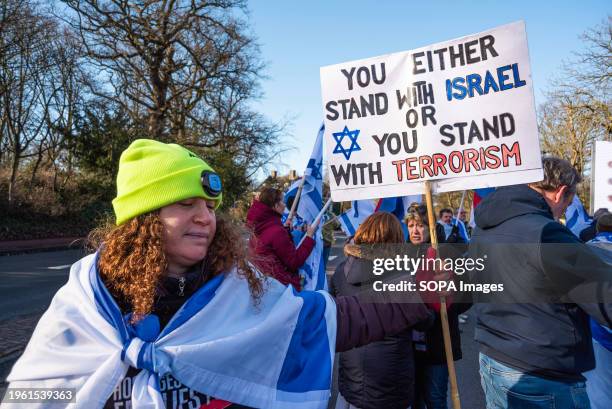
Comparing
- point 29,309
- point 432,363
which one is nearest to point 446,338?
point 432,363

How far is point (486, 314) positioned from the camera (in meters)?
2.47

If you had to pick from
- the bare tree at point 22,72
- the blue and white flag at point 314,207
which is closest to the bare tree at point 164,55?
the bare tree at point 22,72

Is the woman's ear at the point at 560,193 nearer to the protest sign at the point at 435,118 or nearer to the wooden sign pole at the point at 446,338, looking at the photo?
the protest sign at the point at 435,118

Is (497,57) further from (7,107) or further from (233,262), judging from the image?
(7,107)

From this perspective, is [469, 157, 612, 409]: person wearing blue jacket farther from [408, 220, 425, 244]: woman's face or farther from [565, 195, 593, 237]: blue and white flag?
[565, 195, 593, 237]: blue and white flag

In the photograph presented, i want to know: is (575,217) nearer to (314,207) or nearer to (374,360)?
(314,207)

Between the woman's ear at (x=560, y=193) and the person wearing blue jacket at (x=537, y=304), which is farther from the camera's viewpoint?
the woman's ear at (x=560, y=193)

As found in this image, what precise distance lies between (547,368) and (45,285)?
10921 mm

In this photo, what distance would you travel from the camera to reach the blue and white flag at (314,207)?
5.61 metres

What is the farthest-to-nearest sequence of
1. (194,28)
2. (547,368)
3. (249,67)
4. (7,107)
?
(249,67) → (194,28) → (7,107) → (547,368)

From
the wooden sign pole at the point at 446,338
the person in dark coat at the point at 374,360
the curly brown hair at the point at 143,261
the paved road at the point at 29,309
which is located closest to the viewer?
the curly brown hair at the point at 143,261

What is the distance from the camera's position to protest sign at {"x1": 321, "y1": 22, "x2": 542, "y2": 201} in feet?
8.20

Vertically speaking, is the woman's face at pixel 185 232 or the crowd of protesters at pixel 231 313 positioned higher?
the woman's face at pixel 185 232

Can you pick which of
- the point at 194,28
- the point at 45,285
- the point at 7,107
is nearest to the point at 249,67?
the point at 194,28
